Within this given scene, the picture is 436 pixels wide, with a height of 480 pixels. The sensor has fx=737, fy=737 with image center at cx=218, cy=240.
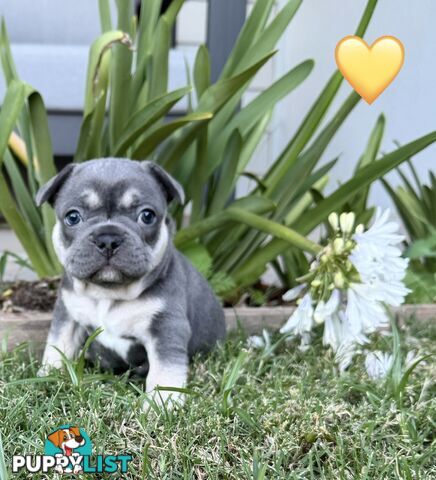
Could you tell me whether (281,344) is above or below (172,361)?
below

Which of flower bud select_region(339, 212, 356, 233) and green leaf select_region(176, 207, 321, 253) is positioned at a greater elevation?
flower bud select_region(339, 212, 356, 233)

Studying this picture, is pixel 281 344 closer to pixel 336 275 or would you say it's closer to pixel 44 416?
pixel 336 275

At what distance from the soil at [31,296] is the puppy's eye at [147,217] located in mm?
630

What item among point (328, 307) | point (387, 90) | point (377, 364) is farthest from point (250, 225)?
point (387, 90)

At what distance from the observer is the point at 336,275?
5.07 ft

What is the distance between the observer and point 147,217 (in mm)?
1440

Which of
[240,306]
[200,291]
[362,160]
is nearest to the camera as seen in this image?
[200,291]

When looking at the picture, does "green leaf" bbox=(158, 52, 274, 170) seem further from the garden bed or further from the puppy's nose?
the puppy's nose

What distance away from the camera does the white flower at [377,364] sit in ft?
5.10

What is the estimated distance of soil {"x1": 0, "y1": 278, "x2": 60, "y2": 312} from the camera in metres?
1.95

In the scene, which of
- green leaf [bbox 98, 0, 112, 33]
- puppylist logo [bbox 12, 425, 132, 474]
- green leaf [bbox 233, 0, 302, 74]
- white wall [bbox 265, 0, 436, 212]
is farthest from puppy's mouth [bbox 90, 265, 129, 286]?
white wall [bbox 265, 0, 436, 212]

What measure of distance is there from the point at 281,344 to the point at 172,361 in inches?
17.3

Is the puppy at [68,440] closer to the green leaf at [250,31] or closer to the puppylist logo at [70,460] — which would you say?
the puppylist logo at [70,460]

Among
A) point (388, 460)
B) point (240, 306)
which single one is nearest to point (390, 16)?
point (240, 306)
